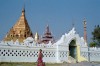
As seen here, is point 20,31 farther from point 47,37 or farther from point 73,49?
point 73,49

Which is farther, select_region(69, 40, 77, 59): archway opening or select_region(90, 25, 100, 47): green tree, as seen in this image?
select_region(90, 25, 100, 47): green tree

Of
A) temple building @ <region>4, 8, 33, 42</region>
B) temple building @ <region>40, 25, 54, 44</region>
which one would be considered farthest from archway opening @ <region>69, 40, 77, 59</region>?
temple building @ <region>40, 25, 54, 44</region>

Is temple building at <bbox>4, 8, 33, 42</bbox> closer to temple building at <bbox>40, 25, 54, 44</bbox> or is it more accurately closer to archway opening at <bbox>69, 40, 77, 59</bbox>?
temple building at <bbox>40, 25, 54, 44</bbox>

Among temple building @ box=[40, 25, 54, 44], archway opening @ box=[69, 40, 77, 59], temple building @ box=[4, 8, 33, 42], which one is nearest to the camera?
archway opening @ box=[69, 40, 77, 59]

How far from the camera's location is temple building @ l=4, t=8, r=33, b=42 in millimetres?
41100

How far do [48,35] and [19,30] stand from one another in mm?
7567

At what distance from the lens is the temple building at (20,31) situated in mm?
41100

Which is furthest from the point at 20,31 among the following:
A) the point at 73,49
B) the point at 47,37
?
the point at 73,49

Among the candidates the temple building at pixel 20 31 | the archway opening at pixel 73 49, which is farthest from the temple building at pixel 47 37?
the archway opening at pixel 73 49

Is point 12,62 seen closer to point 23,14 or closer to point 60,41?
point 60,41

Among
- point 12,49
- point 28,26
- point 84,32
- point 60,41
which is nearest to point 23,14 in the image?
point 28,26

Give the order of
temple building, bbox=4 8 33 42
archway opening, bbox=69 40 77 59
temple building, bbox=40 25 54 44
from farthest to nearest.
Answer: temple building, bbox=40 25 54 44 < temple building, bbox=4 8 33 42 < archway opening, bbox=69 40 77 59

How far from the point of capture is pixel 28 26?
43844 mm

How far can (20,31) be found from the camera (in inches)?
1650
